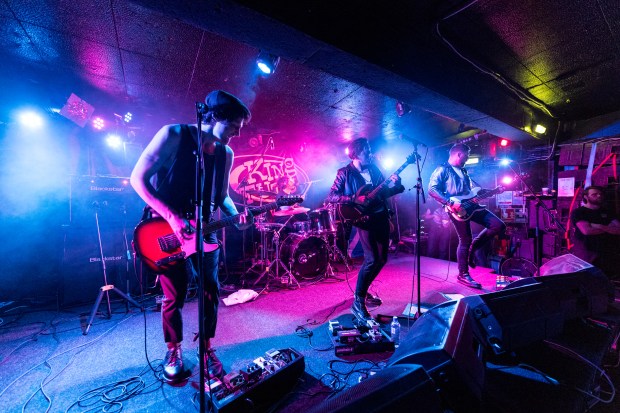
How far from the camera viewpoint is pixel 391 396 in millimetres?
931

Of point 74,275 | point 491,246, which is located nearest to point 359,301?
point 74,275

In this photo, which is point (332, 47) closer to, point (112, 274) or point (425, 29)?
point (425, 29)

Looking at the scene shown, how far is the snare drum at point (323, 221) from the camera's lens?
5840 mm

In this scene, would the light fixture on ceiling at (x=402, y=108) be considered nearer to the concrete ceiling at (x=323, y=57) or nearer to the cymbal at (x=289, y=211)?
the concrete ceiling at (x=323, y=57)

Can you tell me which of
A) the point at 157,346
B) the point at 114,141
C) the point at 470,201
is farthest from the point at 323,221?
the point at 114,141

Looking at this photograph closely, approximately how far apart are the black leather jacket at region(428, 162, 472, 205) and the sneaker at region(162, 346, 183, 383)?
472 centimetres

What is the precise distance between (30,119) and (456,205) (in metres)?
8.12

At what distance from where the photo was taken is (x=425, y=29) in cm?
327

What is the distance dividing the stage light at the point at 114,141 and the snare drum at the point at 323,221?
4518 mm

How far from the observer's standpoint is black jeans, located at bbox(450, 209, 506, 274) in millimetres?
4460

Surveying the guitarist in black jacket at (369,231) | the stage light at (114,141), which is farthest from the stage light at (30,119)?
the guitarist in black jacket at (369,231)

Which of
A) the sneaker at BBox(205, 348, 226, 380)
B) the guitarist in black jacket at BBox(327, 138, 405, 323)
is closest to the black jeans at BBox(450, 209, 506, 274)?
the guitarist in black jacket at BBox(327, 138, 405, 323)

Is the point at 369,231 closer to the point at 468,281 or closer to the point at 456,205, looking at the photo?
the point at 456,205

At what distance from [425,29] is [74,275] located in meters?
6.67
